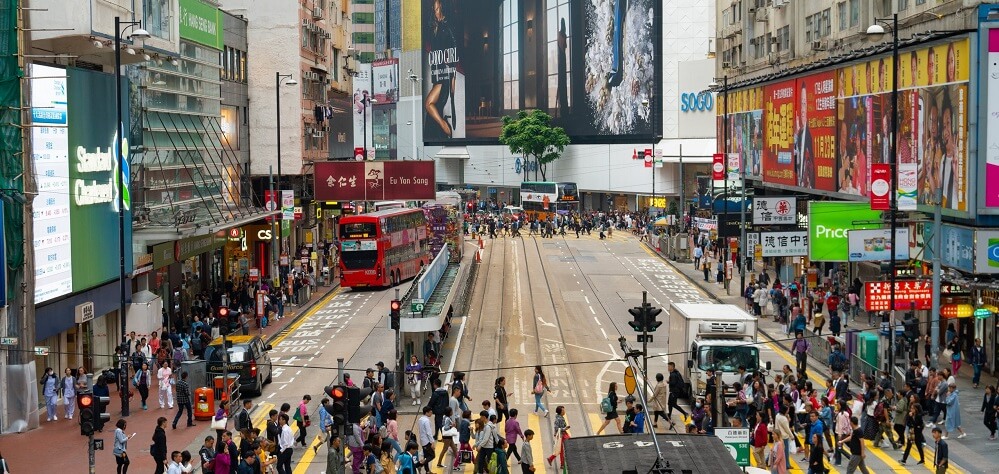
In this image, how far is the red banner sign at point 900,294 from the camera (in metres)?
35.1

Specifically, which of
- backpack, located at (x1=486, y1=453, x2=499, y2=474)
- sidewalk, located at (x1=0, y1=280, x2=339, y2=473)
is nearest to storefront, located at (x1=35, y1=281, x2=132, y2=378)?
sidewalk, located at (x1=0, y1=280, x2=339, y2=473)

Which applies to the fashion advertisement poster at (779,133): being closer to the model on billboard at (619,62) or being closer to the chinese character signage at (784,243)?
the chinese character signage at (784,243)

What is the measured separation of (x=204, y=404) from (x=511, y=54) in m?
106

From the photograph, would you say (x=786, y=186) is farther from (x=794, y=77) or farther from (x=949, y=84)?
(x=949, y=84)

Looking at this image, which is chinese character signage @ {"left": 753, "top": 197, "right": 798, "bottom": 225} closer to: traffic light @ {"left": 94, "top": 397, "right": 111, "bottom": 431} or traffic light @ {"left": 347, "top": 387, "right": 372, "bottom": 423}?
traffic light @ {"left": 347, "top": 387, "right": 372, "bottom": 423}

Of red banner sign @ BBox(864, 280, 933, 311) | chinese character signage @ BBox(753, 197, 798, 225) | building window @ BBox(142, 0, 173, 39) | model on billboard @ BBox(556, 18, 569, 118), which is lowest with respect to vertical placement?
red banner sign @ BBox(864, 280, 933, 311)

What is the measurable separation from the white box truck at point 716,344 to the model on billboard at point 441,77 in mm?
114627

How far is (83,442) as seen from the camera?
3106cm

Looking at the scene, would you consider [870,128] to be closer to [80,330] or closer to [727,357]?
[727,357]

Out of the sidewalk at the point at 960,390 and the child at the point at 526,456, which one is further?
the sidewalk at the point at 960,390

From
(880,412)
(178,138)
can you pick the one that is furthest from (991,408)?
(178,138)

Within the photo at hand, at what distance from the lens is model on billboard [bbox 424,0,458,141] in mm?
147875

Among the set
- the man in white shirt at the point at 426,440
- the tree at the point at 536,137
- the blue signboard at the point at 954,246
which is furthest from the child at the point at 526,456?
the tree at the point at 536,137

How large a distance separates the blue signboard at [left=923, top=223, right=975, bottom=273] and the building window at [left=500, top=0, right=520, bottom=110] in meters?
98.9
